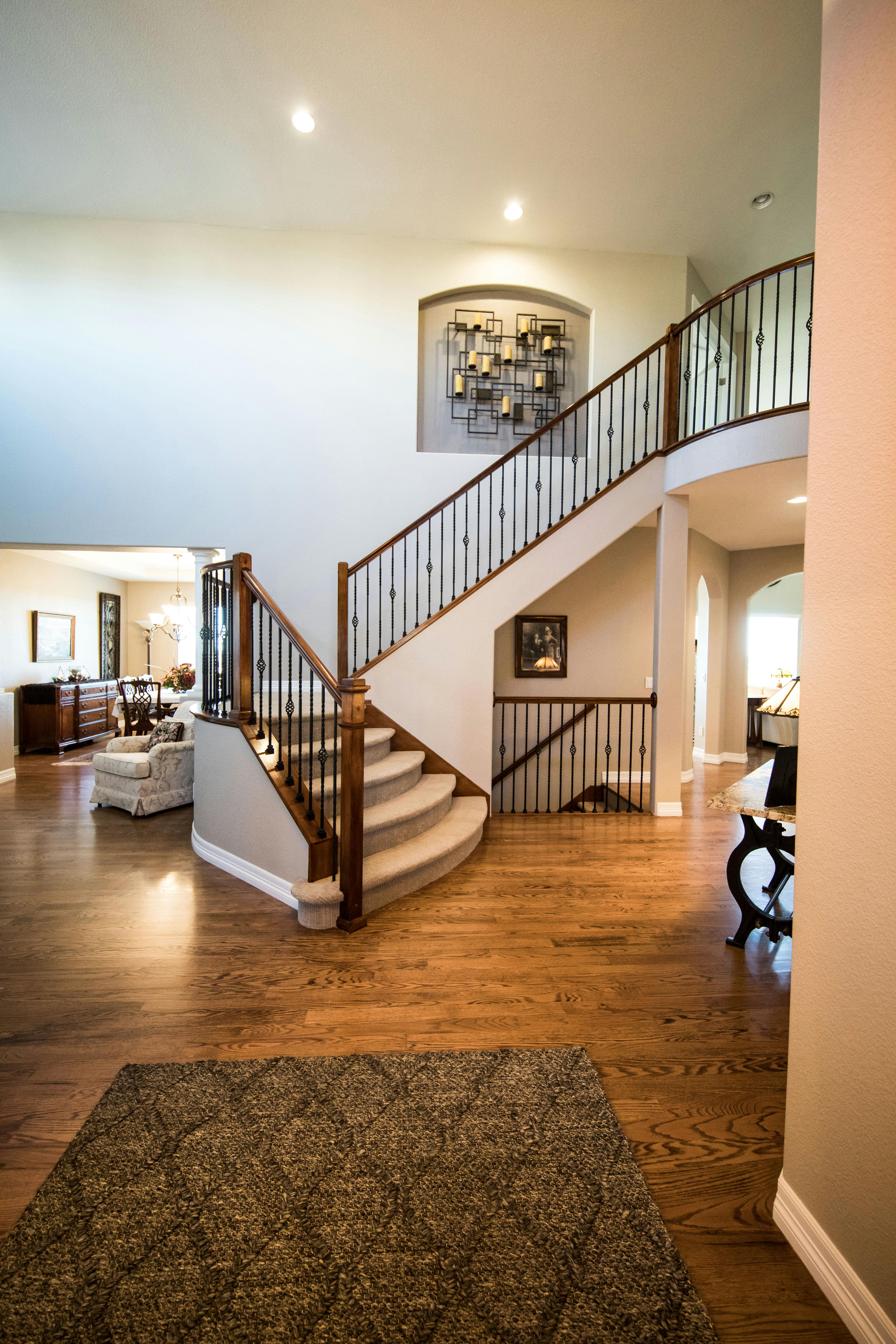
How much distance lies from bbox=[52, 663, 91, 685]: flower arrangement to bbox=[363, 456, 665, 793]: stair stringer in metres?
6.54

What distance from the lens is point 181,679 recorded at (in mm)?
7980

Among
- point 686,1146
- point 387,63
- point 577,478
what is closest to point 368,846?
point 686,1146

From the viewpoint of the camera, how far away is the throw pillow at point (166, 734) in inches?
233

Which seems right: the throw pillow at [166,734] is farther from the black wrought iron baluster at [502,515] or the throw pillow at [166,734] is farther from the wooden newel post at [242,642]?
the black wrought iron baluster at [502,515]

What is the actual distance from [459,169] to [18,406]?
4.81 metres

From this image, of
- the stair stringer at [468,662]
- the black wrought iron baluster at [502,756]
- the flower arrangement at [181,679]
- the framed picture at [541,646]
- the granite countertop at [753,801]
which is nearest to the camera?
the granite countertop at [753,801]

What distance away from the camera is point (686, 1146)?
1825mm

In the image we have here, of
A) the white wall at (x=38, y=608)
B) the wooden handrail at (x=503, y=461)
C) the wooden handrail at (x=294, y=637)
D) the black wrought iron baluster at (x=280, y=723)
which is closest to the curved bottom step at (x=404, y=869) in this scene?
the black wrought iron baluster at (x=280, y=723)

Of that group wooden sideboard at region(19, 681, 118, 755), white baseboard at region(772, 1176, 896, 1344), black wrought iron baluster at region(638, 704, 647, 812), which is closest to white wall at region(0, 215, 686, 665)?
black wrought iron baluster at region(638, 704, 647, 812)

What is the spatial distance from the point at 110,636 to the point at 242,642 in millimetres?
9731

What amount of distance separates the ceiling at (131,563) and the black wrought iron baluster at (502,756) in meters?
4.63

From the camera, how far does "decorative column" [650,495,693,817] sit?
214 inches

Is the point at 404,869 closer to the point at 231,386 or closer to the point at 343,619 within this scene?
the point at 343,619

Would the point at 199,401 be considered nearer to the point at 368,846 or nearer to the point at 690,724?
the point at 368,846
